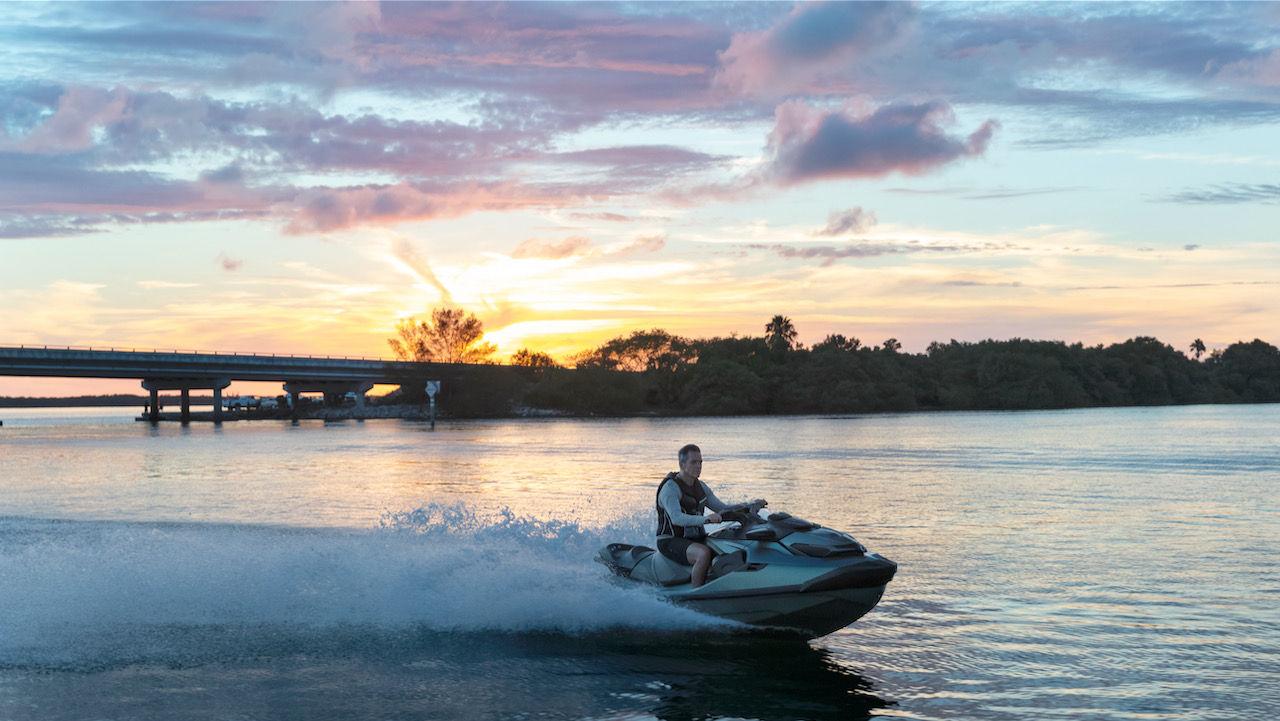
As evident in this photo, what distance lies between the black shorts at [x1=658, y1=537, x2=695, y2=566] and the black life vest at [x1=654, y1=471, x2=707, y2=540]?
0.09 m

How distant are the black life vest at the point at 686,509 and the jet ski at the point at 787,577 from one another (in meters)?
0.22

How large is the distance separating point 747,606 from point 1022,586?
5301mm

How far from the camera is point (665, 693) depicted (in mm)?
9516

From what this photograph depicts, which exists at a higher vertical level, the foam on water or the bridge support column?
the bridge support column

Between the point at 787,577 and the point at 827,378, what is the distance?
426ft

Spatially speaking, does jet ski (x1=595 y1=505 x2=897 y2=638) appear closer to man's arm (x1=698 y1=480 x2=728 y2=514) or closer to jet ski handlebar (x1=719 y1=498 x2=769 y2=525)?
jet ski handlebar (x1=719 y1=498 x2=769 y2=525)

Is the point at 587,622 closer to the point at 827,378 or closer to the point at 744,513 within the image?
the point at 744,513

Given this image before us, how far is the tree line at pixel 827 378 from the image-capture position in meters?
134

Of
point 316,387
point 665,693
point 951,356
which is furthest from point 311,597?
point 951,356

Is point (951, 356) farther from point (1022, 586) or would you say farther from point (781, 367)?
point (1022, 586)

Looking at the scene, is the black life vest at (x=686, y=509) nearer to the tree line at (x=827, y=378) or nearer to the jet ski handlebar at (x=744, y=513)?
the jet ski handlebar at (x=744, y=513)

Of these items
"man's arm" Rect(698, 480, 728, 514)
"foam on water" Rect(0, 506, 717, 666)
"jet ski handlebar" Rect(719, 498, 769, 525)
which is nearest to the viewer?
"jet ski handlebar" Rect(719, 498, 769, 525)

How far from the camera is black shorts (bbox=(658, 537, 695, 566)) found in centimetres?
1127

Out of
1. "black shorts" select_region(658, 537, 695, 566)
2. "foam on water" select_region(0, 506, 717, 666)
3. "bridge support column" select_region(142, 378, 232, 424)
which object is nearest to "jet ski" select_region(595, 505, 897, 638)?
"black shorts" select_region(658, 537, 695, 566)
